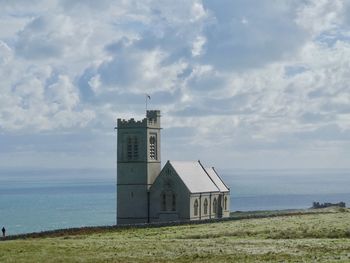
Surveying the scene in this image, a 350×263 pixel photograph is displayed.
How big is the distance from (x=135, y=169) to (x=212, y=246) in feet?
131

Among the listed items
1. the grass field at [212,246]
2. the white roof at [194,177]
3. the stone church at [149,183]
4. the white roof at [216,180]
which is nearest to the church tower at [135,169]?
the stone church at [149,183]

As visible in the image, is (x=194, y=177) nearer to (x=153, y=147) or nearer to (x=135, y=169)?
(x=153, y=147)

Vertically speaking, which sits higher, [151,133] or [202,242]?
[151,133]

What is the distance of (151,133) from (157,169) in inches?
174

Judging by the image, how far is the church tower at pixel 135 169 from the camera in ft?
293

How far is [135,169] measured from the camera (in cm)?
8956

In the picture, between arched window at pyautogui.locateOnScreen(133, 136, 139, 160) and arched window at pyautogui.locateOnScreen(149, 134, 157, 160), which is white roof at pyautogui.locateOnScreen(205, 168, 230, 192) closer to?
arched window at pyautogui.locateOnScreen(149, 134, 157, 160)

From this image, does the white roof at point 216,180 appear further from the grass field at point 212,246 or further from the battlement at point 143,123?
the grass field at point 212,246

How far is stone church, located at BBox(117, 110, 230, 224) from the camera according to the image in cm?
8812

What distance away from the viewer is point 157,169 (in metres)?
91.3

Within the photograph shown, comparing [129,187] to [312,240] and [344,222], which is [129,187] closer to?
[344,222]

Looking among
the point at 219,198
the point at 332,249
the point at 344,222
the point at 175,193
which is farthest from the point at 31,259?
the point at 219,198

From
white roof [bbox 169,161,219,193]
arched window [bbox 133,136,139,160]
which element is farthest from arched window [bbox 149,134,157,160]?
white roof [bbox 169,161,219,193]

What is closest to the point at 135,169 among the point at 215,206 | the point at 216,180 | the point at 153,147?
the point at 153,147
